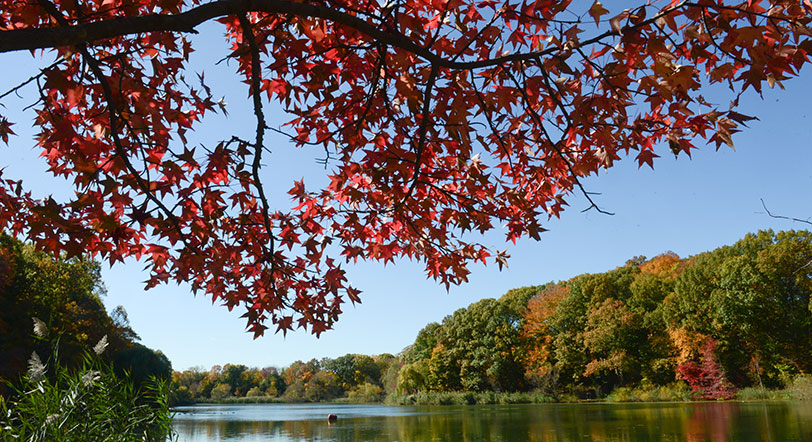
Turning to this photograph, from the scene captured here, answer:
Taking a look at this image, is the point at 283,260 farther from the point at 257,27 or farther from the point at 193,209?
the point at 257,27

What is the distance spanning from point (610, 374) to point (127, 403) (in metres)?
35.0

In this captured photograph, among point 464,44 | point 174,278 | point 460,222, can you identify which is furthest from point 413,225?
point 174,278

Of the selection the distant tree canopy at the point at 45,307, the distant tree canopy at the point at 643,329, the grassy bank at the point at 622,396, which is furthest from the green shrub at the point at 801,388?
the distant tree canopy at the point at 45,307

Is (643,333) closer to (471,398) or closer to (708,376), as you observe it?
(708,376)

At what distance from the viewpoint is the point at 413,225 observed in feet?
11.7

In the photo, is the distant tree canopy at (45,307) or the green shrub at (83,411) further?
the distant tree canopy at (45,307)

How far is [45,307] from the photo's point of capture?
21.1 meters

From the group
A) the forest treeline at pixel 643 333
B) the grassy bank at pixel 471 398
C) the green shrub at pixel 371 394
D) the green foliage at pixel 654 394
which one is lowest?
the green shrub at pixel 371 394

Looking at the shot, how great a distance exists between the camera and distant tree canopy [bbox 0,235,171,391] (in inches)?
682

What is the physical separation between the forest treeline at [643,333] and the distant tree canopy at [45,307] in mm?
5570

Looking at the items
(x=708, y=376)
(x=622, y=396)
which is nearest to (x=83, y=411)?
(x=708, y=376)

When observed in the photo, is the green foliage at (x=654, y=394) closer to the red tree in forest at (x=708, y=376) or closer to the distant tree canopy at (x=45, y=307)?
the red tree in forest at (x=708, y=376)

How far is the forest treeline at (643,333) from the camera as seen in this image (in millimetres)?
25156

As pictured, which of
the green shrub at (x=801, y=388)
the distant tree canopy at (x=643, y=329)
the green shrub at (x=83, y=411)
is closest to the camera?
the green shrub at (x=83, y=411)
